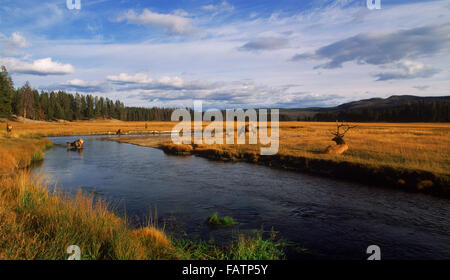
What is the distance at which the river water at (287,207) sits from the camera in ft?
34.2

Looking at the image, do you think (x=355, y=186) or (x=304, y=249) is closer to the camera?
(x=304, y=249)

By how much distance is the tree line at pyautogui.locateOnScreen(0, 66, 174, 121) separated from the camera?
94944 millimetres

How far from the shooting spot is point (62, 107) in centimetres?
13838

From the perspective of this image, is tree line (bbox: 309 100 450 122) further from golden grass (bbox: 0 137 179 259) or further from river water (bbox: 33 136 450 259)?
golden grass (bbox: 0 137 179 259)

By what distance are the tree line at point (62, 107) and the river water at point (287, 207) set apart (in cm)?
6132

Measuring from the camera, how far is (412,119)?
105312 millimetres

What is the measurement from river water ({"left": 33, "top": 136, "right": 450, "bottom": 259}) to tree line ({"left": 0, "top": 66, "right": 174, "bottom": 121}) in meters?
61.3

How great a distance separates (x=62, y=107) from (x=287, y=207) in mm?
150307

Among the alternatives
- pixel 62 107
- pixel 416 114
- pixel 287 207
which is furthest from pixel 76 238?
pixel 62 107

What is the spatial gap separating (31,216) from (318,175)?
19.0 m

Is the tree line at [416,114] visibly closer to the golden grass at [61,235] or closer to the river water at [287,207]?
the river water at [287,207]
